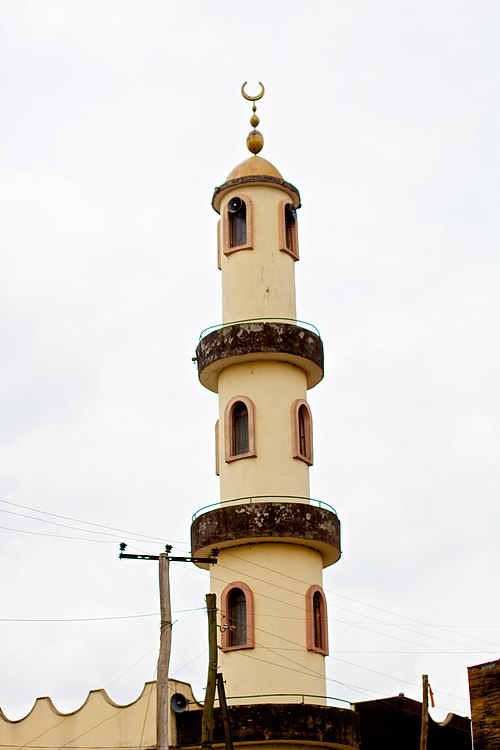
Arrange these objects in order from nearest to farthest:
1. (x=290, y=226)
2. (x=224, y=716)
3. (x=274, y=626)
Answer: (x=224, y=716)
(x=274, y=626)
(x=290, y=226)

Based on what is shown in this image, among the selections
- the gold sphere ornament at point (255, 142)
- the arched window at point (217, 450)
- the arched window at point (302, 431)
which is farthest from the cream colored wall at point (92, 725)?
the gold sphere ornament at point (255, 142)

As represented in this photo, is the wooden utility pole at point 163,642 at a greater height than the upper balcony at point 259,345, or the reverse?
the upper balcony at point 259,345

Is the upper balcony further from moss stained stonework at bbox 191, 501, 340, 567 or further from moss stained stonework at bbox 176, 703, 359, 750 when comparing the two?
moss stained stonework at bbox 176, 703, 359, 750

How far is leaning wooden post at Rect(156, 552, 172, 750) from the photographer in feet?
114

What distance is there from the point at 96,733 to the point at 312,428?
11.5 metres

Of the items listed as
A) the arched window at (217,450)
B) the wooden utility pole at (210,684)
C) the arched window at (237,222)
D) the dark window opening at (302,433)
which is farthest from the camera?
the arched window at (237,222)

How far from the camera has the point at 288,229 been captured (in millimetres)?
46875

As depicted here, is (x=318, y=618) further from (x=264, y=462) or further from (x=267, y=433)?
(x=267, y=433)

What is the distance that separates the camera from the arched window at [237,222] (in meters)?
45.9

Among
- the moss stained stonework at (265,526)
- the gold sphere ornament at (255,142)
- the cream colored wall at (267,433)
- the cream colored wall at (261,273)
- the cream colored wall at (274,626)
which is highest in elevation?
the gold sphere ornament at (255,142)

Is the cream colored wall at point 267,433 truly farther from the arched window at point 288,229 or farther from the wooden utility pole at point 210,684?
the wooden utility pole at point 210,684

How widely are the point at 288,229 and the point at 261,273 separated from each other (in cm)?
236

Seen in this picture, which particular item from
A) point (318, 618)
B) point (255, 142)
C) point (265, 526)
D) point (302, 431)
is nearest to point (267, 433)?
point (302, 431)

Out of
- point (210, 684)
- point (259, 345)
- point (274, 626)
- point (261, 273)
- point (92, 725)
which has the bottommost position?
point (210, 684)
